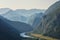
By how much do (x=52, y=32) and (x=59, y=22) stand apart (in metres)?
0.39

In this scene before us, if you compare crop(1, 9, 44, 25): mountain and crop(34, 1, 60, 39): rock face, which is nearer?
crop(34, 1, 60, 39): rock face

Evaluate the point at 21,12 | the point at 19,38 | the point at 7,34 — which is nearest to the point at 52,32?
the point at 19,38

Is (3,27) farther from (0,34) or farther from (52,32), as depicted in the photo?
(52,32)

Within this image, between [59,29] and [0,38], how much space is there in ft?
6.86

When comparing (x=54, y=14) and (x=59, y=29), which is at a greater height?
(x=54, y=14)

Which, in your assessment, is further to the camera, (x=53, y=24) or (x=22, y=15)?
(x=22, y=15)

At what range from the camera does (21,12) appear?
15195 millimetres

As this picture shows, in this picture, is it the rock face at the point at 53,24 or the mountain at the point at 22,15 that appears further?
the mountain at the point at 22,15

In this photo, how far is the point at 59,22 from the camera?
Answer: 18.9ft

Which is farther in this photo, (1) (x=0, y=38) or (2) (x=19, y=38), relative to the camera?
(2) (x=19, y=38)

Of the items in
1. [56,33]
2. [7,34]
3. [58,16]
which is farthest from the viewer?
[58,16]

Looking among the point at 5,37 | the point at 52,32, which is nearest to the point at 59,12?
the point at 52,32

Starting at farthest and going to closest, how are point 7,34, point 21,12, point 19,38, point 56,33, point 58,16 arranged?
1. point 21,12
2. point 58,16
3. point 56,33
4. point 19,38
5. point 7,34

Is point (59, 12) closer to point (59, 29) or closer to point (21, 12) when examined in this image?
point (59, 29)
